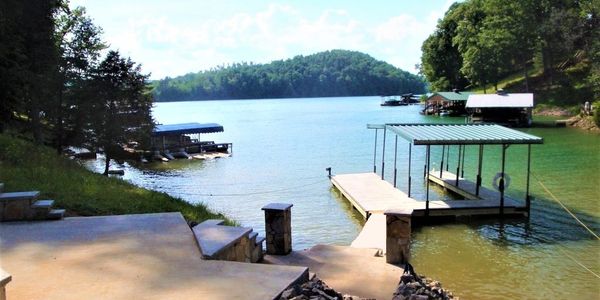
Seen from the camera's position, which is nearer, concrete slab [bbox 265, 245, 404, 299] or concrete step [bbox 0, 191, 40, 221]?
concrete slab [bbox 265, 245, 404, 299]

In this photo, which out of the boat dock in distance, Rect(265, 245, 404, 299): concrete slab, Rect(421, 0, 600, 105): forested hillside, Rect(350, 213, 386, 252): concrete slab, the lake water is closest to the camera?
Rect(265, 245, 404, 299): concrete slab

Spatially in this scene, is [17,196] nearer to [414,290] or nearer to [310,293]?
[310,293]

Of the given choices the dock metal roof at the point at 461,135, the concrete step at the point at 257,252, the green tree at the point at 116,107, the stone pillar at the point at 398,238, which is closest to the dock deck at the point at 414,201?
the dock metal roof at the point at 461,135

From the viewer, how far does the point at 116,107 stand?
96.6 feet

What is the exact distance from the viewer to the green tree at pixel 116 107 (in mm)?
28438

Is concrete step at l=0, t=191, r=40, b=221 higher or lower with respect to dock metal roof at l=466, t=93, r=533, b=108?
lower

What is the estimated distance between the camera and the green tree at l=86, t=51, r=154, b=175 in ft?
93.3

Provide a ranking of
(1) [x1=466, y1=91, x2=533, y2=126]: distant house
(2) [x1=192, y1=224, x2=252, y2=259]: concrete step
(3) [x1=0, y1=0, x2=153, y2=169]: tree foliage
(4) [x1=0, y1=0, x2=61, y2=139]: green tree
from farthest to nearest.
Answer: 1. (1) [x1=466, y1=91, x2=533, y2=126]: distant house
2. (3) [x1=0, y1=0, x2=153, y2=169]: tree foliage
3. (4) [x1=0, y1=0, x2=61, y2=139]: green tree
4. (2) [x1=192, y1=224, x2=252, y2=259]: concrete step

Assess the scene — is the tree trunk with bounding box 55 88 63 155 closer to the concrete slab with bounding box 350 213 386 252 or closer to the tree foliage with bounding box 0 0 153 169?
the tree foliage with bounding box 0 0 153 169

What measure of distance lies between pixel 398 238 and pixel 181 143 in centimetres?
3616

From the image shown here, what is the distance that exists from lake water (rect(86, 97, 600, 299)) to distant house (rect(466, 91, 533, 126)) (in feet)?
22.4

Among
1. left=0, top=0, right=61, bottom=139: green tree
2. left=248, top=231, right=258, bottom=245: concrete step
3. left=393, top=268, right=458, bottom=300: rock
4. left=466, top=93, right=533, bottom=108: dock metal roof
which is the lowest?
left=393, top=268, right=458, bottom=300: rock

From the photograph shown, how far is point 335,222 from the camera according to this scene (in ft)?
57.0

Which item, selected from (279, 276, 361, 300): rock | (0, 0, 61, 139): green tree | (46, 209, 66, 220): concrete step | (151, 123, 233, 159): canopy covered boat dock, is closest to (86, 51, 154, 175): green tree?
(0, 0, 61, 139): green tree
